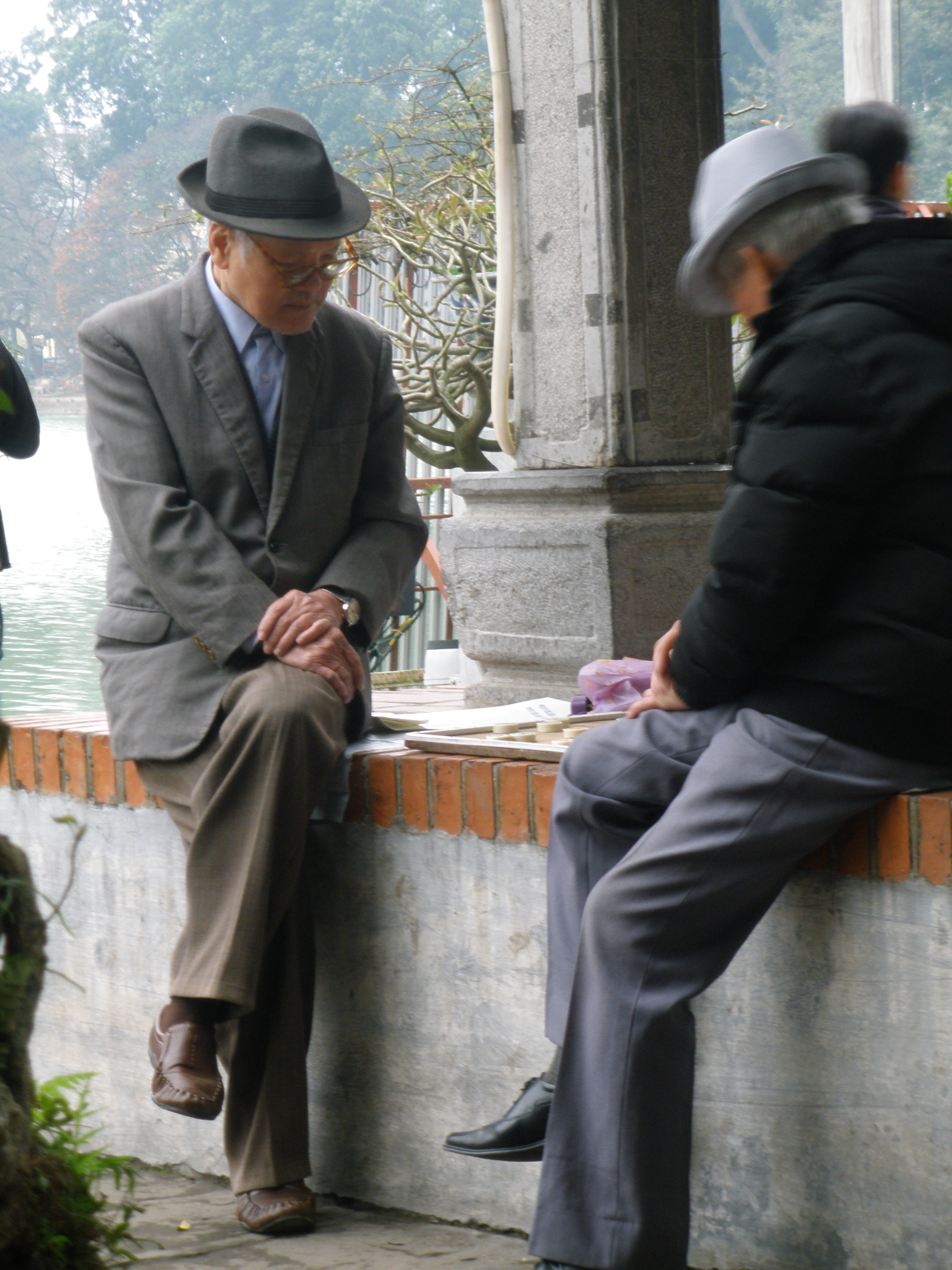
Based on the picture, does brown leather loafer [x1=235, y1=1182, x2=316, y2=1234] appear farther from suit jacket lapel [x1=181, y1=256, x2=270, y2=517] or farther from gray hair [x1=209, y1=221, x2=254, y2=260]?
gray hair [x1=209, y1=221, x2=254, y2=260]

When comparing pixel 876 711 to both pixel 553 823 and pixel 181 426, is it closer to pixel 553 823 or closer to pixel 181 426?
pixel 553 823

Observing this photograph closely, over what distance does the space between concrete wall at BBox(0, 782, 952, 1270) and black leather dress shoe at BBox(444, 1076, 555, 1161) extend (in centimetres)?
32

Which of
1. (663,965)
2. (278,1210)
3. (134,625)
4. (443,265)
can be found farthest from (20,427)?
(443,265)

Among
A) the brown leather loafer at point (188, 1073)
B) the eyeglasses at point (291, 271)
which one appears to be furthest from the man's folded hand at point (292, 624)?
the brown leather loafer at point (188, 1073)

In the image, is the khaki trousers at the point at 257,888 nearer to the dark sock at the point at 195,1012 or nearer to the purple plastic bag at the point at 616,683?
the dark sock at the point at 195,1012

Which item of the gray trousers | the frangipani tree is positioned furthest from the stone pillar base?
the frangipani tree

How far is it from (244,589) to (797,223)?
1243mm

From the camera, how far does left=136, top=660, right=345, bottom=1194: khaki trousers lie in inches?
111

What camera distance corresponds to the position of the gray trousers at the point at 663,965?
225cm

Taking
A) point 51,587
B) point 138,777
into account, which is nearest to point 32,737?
point 138,777

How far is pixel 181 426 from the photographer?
122 inches

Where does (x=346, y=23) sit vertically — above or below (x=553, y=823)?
above

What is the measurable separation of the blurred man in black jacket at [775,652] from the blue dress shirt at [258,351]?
1.06m

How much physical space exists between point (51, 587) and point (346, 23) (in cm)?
A: 981
